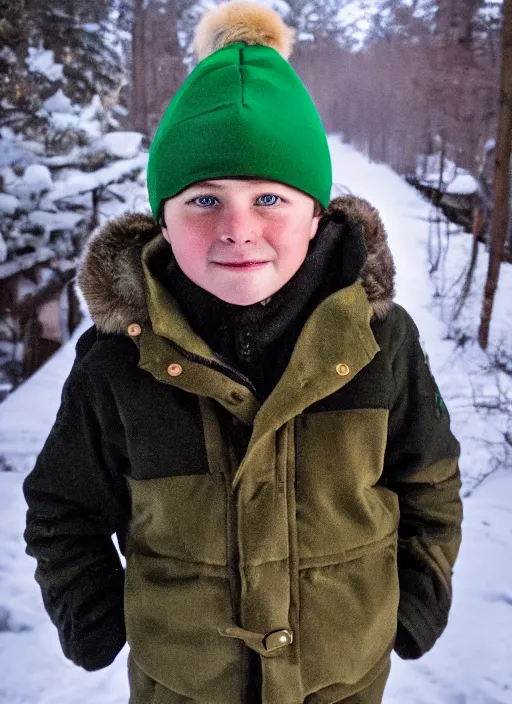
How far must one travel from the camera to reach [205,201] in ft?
2.21

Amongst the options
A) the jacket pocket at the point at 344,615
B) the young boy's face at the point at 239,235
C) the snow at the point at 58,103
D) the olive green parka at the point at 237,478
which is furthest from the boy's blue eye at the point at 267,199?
the snow at the point at 58,103

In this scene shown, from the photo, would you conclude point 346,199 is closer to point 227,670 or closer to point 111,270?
point 111,270

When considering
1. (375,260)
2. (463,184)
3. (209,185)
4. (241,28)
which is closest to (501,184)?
(463,184)

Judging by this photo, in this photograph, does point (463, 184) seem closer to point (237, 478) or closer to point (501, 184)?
point (501, 184)

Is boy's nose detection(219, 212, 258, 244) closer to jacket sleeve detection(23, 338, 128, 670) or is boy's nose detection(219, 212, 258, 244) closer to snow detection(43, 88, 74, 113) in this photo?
jacket sleeve detection(23, 338, 128, 670)

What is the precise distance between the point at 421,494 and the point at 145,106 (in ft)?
4.49

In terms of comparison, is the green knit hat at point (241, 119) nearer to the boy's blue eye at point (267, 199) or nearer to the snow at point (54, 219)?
the boy's blue eye at point (267, 199)

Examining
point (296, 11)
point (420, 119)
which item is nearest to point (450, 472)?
point (420, 119)

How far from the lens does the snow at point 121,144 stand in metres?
1.69

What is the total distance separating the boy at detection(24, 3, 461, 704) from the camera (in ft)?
2.22

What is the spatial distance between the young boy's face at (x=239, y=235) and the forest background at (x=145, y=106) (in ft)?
3.12

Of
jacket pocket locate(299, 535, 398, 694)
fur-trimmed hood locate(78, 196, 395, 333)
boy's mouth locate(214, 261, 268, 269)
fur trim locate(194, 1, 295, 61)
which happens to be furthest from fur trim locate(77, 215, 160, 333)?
jacket pocket locate(299, 535, 398, 694)

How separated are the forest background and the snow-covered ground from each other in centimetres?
5

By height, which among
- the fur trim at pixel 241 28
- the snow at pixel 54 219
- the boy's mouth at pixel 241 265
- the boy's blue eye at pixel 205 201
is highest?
the fur trim at pixel 241 28
